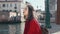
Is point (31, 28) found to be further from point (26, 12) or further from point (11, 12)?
point (11, 12)

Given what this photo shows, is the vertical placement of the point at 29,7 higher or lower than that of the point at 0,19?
higher

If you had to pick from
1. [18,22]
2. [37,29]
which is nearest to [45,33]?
[37,29]

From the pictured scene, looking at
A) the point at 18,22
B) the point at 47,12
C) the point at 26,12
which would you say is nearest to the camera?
the point at 26,12

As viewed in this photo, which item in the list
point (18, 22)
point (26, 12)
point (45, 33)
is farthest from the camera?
point (18, 22)

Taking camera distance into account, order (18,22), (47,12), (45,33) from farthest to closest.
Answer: (18,22)
(47,12)
(45,33)

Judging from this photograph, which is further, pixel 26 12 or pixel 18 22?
pixel 18 22

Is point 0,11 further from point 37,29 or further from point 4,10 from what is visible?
point 37,29

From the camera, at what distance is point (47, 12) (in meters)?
3.72

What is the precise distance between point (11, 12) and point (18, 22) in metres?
3.18

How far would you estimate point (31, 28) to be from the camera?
271 cm

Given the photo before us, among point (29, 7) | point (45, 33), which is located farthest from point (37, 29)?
point (45, 33)

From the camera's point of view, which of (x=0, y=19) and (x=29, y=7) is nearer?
(x=29, y=7)

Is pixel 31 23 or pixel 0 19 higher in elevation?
pixel 31 23

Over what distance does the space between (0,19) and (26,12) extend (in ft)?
161
